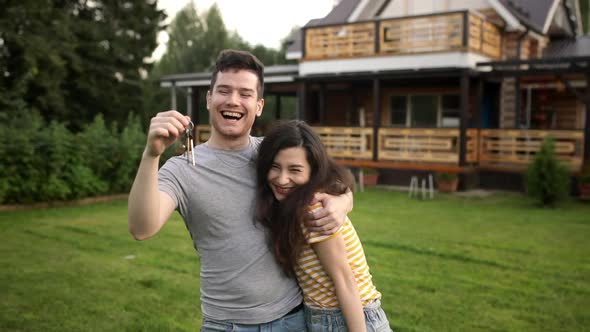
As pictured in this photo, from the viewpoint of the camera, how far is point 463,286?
559 cm

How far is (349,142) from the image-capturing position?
16.1 metres

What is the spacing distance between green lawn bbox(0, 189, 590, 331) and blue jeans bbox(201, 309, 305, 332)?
2.53 meters

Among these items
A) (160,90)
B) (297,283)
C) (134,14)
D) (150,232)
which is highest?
(134,14)

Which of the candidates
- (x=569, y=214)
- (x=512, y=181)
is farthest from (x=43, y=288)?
(x=512, y=181)

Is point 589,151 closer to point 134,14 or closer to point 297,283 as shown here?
point 297,283

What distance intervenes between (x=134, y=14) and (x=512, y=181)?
22.9m

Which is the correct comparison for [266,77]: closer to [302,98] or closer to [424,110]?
[302,98]

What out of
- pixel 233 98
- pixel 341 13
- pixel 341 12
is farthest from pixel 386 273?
pixel 341 12

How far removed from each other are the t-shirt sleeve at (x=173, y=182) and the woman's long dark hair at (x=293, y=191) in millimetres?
287

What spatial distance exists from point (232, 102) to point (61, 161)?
971 centimetres

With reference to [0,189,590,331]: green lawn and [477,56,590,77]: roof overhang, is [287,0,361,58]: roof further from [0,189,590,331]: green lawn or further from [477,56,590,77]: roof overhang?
[0,189,590,331]: green lawn

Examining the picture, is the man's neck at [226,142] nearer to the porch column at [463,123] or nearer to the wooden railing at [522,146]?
the porch column at [463,123]

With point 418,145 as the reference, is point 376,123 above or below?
above

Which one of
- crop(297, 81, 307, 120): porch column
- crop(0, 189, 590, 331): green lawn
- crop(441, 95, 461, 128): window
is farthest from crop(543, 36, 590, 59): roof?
crop(0, 189, 590, 331): green lawn
